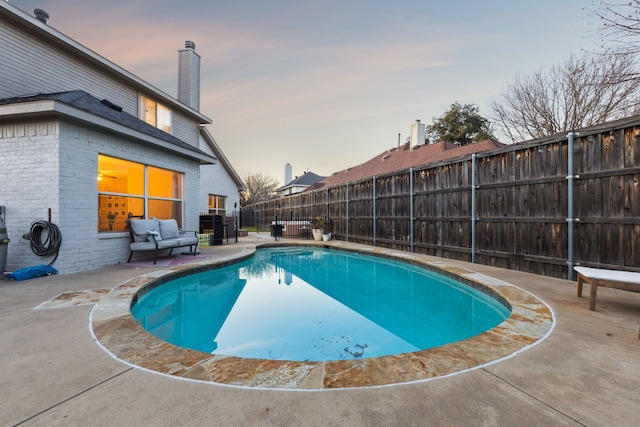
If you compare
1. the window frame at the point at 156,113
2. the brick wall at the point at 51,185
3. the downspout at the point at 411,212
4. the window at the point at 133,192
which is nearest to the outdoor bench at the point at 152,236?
the window at the point at 133,192

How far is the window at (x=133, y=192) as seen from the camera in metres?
→ 5.77

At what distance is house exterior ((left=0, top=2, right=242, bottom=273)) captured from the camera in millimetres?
4773

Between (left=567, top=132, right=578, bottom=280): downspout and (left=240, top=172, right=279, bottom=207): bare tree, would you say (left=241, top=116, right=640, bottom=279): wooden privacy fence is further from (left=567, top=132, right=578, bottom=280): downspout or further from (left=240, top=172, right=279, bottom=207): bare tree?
(left=240, top=172, right=279, bottom=207): bare tree

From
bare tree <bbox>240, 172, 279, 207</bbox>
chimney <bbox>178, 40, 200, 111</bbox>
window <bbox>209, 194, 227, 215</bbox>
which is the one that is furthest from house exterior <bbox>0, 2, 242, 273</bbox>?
bare tree <bbox>240, 172, 279, 207</bbox>

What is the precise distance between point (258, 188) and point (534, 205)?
34.8 m

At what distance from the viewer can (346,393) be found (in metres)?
1.54

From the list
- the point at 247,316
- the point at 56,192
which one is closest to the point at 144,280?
the point at 247,316

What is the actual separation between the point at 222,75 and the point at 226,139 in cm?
947

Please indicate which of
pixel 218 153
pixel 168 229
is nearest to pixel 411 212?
pixel 168 229

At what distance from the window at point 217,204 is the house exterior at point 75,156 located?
19.9 feet

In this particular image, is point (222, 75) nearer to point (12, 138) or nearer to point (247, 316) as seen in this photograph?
point (12, 138)

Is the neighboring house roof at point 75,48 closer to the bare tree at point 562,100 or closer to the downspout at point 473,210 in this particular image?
the downspout at point 473,210

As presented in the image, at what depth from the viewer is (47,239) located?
4715mm

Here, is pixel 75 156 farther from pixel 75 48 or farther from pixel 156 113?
pixel 156 113
